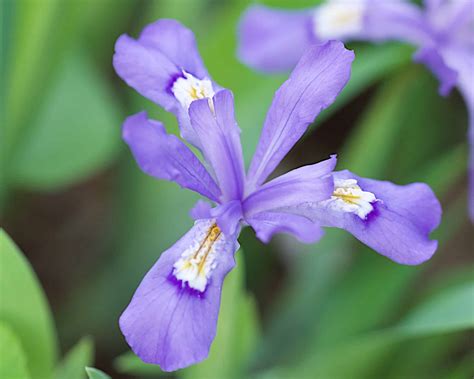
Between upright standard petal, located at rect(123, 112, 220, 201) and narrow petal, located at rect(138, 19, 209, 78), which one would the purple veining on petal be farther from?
narrow petal, located at rect(138, 19, 209, 78)

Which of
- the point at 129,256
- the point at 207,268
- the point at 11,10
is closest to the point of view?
the point at 207,268

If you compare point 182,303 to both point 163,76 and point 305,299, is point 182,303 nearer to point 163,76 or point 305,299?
point 163,76

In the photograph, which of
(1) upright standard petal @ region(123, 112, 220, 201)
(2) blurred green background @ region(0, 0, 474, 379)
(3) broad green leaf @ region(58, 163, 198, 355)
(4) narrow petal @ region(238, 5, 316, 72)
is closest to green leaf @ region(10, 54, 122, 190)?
(2) blurred green background @ region(0, 0, 474, 379)

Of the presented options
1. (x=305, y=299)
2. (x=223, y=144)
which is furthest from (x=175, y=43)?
(x=305, y=299)

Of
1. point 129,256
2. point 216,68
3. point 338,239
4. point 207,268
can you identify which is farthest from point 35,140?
point 207,268

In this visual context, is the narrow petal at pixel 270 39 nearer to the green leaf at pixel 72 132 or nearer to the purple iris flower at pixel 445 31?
the purple iris flower at pixel 445 31

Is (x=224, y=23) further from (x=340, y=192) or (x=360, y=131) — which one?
(x=340, y=192)
